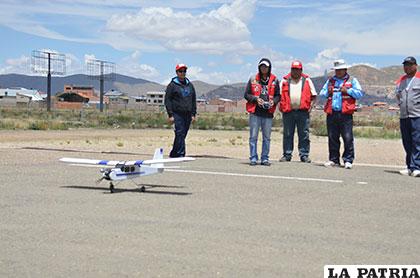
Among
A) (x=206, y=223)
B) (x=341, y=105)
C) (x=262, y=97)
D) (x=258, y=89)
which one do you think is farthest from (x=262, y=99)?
(x=206, y=223)

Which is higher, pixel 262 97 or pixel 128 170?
pixel 262 97

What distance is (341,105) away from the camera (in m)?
13.7

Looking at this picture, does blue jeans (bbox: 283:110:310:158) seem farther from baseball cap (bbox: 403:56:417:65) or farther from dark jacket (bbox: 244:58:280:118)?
baseball cap (bbox: 403:56:417:65)

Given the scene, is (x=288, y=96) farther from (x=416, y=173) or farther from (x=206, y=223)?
(x=206, y=223)

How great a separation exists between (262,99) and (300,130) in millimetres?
1272

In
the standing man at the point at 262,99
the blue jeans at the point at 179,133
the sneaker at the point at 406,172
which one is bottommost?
the sneaker at the point at 406,172

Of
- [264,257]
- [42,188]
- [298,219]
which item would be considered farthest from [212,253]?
[42,188]

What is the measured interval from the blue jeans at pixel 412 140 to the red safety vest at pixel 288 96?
2.23 metres

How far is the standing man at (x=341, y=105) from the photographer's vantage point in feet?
44.4

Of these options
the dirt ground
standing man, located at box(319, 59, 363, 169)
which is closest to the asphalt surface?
standing man, located at box(319, 59, 363, 169)

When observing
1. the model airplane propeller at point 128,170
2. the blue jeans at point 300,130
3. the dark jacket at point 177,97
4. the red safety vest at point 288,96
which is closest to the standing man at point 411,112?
the red safety vest at point 288,96

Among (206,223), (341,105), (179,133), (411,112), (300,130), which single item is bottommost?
(206,223)

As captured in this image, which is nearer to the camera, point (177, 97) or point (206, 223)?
point (206, 223)

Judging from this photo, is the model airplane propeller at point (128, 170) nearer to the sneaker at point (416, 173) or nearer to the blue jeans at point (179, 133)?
the blue jeans at point (179, 133)
